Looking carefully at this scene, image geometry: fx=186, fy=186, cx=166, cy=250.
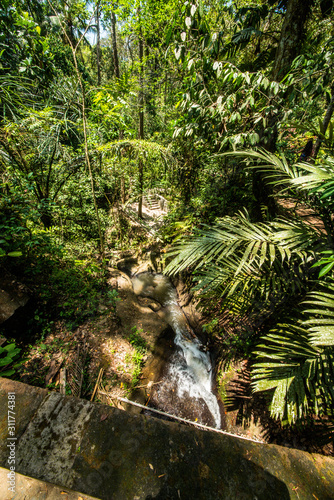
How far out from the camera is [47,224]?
4.55 m

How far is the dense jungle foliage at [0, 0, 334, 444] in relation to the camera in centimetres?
179

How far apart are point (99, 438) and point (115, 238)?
5.98 metres

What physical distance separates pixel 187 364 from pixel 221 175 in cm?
463

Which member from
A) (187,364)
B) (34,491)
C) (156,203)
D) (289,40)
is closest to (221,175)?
(289,40)

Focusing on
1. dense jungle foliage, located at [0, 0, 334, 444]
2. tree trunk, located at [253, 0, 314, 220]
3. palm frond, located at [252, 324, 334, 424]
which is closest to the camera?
palm frond, located at [252, 324, 334, 424]

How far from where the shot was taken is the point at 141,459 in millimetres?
1101

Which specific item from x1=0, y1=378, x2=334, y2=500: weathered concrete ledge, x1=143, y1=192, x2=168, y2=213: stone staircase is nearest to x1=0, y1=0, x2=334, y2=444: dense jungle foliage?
x1=0, y1=378, x2=334, y2=500: weathered concrete ledge

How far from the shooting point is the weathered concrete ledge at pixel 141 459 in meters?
1.03

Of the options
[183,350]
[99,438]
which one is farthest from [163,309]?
[99,438]

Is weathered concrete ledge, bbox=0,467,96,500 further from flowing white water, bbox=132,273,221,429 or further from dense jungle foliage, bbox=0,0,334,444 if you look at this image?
flowing white water, bbox=132,273,221,429

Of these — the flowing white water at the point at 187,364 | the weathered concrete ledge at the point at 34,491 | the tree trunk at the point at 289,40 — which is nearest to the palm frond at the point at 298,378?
the weathered concrete ledge at the point at 34,491

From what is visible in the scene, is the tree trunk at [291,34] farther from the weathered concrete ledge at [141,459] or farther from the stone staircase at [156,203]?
the stone staircase at [156,203]

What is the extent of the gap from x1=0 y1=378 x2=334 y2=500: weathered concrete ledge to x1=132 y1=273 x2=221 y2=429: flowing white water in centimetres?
212

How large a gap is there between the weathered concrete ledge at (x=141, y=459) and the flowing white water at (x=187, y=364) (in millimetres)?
2124
